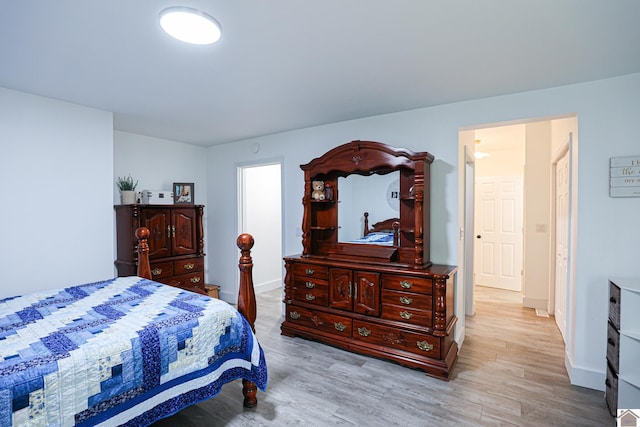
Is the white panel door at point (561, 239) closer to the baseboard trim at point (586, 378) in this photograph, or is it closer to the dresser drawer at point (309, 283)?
the baseboard trim at point (586, 378)

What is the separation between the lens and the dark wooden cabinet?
3.66 metres

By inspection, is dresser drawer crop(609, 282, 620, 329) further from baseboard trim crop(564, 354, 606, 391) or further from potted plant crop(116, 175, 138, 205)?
potted plant crop(116, 175, 138, 205)

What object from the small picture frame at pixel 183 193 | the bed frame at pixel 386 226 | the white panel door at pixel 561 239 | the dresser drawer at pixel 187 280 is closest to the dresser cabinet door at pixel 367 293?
the bed frame at pixel 386 226

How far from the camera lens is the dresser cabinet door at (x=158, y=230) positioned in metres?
3.84

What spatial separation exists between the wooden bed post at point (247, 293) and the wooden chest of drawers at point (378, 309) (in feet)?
3.70

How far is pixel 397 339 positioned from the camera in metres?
2.86

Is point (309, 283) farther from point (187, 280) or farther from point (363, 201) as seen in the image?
point (187, 280)

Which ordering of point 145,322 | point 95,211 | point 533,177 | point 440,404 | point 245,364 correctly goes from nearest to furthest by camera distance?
point 145,322 → point 245,364 → point 440,404 → point 95,211 → point 533,177

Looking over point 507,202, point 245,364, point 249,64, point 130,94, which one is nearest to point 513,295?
point 507,202

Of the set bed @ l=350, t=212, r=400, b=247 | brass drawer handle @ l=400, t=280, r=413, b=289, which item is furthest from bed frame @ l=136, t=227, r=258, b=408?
bed @ l=350, t=212, r=400, b=247

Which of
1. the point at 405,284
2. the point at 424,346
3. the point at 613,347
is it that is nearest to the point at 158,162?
the point at 405,284

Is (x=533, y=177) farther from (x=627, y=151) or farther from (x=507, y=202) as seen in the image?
(x=627, y=151)

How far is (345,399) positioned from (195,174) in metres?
3.97

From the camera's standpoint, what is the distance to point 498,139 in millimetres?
4922
